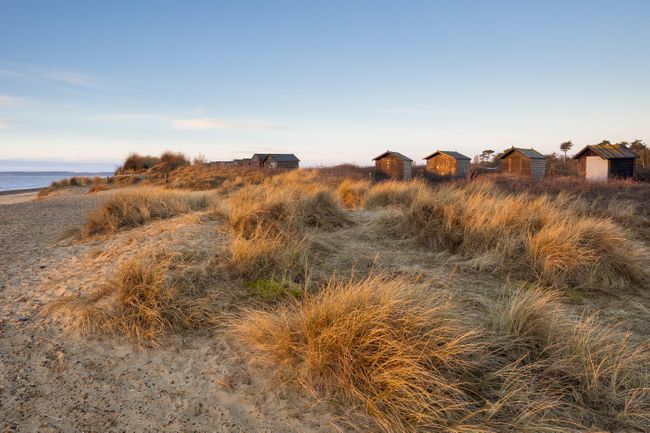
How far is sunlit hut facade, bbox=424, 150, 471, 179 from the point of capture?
105ft

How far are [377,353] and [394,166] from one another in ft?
104

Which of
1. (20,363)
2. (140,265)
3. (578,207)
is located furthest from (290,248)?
(578,207)

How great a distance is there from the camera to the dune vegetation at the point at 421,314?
7.60ft

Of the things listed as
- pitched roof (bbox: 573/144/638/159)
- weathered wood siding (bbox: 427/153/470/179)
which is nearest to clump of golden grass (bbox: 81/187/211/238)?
pitched roof (bbox: 573/144/638/159)

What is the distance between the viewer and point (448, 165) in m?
32.7

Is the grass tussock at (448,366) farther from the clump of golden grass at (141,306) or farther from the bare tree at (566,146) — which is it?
the bare tree at (566,146)

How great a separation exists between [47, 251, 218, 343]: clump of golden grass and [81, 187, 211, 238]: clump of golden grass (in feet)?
11.2

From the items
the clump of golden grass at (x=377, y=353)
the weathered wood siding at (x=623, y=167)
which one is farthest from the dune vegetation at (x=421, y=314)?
the weathered wood siding at (x=623, y=167)

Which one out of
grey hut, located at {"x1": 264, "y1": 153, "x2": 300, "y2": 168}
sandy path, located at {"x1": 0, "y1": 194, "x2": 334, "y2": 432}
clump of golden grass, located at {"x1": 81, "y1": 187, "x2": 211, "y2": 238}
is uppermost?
grey hut, located at {"x1": 264, "y1": 153, "x2": 300, "y2": 168}

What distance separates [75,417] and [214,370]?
859mm

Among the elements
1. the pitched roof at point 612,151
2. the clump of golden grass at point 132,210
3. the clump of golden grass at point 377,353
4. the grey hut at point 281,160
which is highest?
the grey hut at point 281,160

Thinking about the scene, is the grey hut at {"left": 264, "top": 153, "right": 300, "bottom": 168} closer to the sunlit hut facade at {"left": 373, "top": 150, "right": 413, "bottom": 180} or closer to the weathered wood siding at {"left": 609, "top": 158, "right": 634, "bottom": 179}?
the sunlit hut facade at {"left": 373, "top": 150, "right": 413, "bottom": 180}

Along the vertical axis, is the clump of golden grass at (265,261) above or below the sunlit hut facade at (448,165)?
below

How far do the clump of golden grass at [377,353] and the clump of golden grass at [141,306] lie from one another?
0.68 meters
